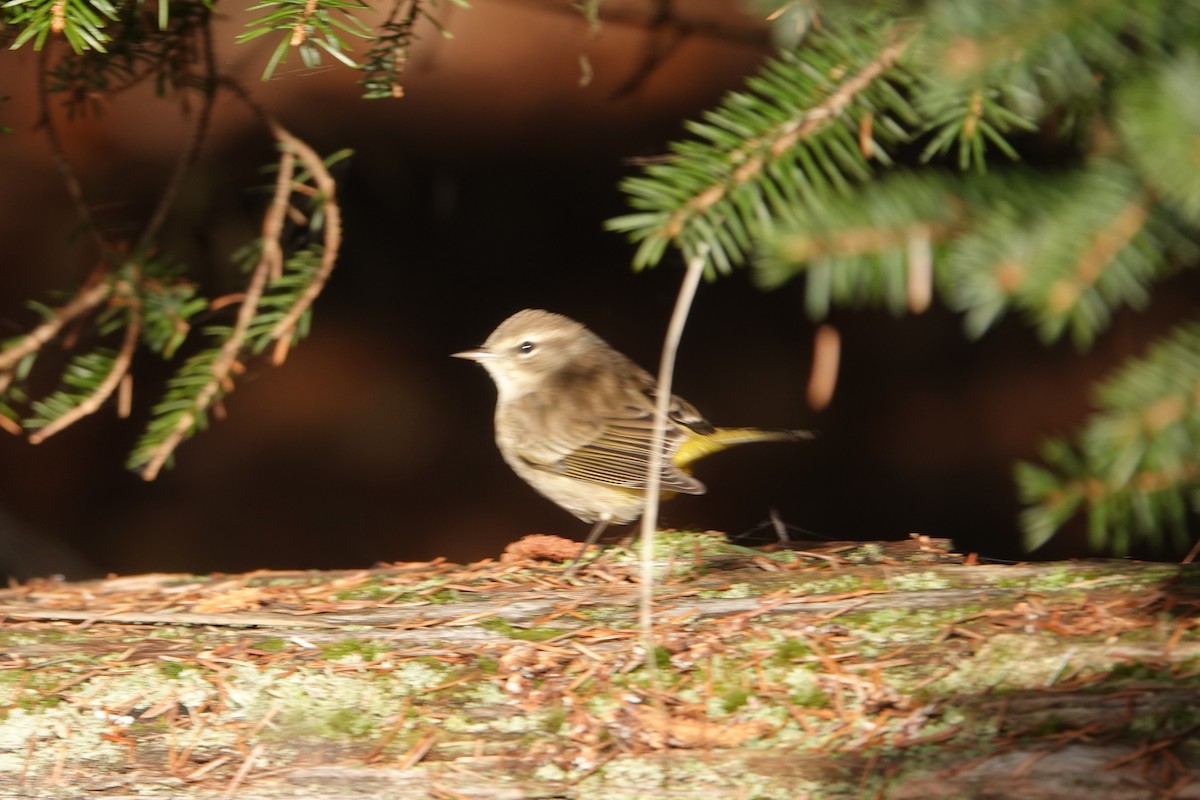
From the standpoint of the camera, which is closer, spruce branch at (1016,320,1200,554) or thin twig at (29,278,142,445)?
spruce branch at (1016,320,1200,554)

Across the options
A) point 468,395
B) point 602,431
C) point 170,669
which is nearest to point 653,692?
point 170,669

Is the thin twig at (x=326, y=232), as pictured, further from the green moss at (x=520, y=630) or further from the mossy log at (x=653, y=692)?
the green moss at (x=520, y=630)

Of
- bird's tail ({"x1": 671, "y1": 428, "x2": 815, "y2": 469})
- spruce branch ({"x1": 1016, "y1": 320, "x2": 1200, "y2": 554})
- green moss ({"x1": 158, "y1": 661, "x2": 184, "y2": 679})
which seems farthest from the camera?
bird's tail ({"x1": 671, "y1": 428, "x2": 815, "y2": 469})

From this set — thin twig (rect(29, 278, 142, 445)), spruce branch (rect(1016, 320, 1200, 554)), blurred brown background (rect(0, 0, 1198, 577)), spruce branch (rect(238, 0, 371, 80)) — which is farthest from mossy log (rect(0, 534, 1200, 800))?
blurred brown background (rect(0, 0, 1198, 577))

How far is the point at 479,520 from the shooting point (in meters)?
4.96

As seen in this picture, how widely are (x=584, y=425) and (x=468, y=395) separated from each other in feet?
4.55

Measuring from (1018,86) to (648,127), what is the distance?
2.58m

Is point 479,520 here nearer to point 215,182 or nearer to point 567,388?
point 567,388

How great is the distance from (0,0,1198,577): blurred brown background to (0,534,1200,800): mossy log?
2119 mm

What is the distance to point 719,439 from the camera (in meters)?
3.64

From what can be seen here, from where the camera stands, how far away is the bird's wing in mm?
3641

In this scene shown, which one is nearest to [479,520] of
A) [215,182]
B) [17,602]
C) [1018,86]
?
[215,182]

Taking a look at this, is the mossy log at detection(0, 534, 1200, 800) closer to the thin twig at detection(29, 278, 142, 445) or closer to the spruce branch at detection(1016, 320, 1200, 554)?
the thin twig at detection(29, 278, 142, 445)

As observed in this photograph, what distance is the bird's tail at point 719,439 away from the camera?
354 cm
